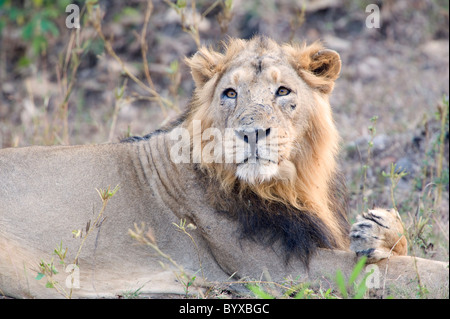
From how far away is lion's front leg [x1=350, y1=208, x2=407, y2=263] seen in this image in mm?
4602

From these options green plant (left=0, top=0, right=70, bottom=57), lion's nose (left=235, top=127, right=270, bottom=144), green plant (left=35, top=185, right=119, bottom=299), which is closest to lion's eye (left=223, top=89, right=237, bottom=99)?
lion's nose (left=235, top=127, right=270, bottom=144)

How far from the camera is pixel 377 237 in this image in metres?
4.62

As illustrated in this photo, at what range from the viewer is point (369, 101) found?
31.8 feet

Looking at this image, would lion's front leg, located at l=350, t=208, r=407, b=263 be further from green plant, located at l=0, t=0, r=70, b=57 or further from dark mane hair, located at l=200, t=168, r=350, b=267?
green plant, located at l=0, t=0, r=70, b=57

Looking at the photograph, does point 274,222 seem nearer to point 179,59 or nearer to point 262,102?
point 262,102

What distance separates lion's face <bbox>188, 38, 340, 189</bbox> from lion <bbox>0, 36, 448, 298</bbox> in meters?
0.01

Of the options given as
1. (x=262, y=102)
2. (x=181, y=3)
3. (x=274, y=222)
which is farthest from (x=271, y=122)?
(x=181, y=3)

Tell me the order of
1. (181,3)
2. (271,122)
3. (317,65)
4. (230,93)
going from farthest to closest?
(181,3) → (317,65) → (230,93) → (271,122)

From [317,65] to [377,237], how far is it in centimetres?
150

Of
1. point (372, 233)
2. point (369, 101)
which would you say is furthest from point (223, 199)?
point (369, 101)

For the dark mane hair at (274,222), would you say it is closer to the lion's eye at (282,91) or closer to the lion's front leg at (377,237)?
the lion's front leg at (377,237)

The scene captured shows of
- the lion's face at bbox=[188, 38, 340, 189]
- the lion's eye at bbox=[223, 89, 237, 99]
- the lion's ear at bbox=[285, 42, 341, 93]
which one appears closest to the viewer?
the lion's face at bbox=[188, 38, 340, 189]

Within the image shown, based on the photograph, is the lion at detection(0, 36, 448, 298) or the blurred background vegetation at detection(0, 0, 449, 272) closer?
the lion at detection(0, 36, 448, 298)

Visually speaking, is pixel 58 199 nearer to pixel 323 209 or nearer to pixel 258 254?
pixel 258 254
